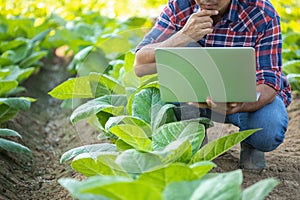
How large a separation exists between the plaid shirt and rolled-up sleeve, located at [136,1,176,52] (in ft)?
0.36

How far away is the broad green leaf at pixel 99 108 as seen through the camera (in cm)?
299

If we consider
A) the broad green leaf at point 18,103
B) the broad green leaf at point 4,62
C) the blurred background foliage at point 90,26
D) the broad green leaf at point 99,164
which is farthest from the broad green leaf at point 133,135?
the broad green leaf at point 4,62

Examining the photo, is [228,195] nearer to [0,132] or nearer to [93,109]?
[93,109]

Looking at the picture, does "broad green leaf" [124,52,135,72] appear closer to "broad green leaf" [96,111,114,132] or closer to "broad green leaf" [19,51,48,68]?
"broad green leaf" [96,111,114,132]

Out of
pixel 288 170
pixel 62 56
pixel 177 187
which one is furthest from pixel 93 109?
pixel 62 56

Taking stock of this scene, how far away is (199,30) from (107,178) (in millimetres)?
1306

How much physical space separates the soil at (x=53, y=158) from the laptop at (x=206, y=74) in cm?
39

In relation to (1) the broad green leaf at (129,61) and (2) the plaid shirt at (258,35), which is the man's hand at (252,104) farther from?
(1) the broad green leaf at (129,61)

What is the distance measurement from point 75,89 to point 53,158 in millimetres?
687

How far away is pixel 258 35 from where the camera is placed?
2.99m

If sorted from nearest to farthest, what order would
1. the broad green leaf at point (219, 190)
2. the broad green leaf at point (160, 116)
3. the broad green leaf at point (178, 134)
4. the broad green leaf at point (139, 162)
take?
the broad green leaf at point (219, 190) → the broad green leaf at point (139, 162) → the broad green leaf at point (178, 134) → the broad green leaf at point (160, 116)

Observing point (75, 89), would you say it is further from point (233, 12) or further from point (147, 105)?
point (233, 12)

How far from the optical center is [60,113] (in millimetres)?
4910

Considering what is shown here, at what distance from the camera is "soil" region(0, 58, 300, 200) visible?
116 inches
